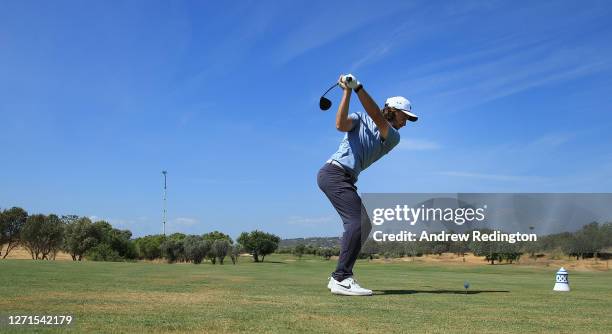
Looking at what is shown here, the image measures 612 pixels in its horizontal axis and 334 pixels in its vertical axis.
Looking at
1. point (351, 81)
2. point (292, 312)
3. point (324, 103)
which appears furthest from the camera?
point (324, 103)

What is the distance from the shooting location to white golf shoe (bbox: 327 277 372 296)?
6.51 m

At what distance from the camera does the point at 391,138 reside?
695 cm

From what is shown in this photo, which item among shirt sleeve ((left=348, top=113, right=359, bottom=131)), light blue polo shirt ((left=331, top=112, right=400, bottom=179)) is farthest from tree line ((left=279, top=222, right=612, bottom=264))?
shirt sleeve ((left=348, top=113, right=359, bottom=131))

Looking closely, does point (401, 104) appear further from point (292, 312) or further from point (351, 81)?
point (292, 312)

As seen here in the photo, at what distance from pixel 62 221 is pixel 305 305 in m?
86.7

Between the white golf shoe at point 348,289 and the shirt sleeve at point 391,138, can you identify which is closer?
the white golf shoe at point 348,289

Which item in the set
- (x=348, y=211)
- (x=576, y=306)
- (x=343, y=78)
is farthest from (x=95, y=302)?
(x=576, y=306)

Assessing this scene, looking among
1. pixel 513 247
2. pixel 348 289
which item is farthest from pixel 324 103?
pixel 513 247

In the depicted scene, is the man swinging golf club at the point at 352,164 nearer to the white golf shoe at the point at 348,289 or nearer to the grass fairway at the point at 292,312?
the white golf shoe at the point at 348,289

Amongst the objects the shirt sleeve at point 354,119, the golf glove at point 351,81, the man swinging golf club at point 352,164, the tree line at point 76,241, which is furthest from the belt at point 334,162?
the tree line at point 76,241

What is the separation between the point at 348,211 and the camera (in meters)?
6.85

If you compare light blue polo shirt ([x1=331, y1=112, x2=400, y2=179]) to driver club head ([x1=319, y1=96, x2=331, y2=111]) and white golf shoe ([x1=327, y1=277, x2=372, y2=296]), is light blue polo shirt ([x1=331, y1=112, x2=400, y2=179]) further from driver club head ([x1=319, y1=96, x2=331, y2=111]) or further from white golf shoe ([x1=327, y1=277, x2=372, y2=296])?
white golf shoe ([x1=327, y1=277, x2=372, y2=296])

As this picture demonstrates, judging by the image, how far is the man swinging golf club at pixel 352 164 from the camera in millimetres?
6773

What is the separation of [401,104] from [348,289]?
242cm
